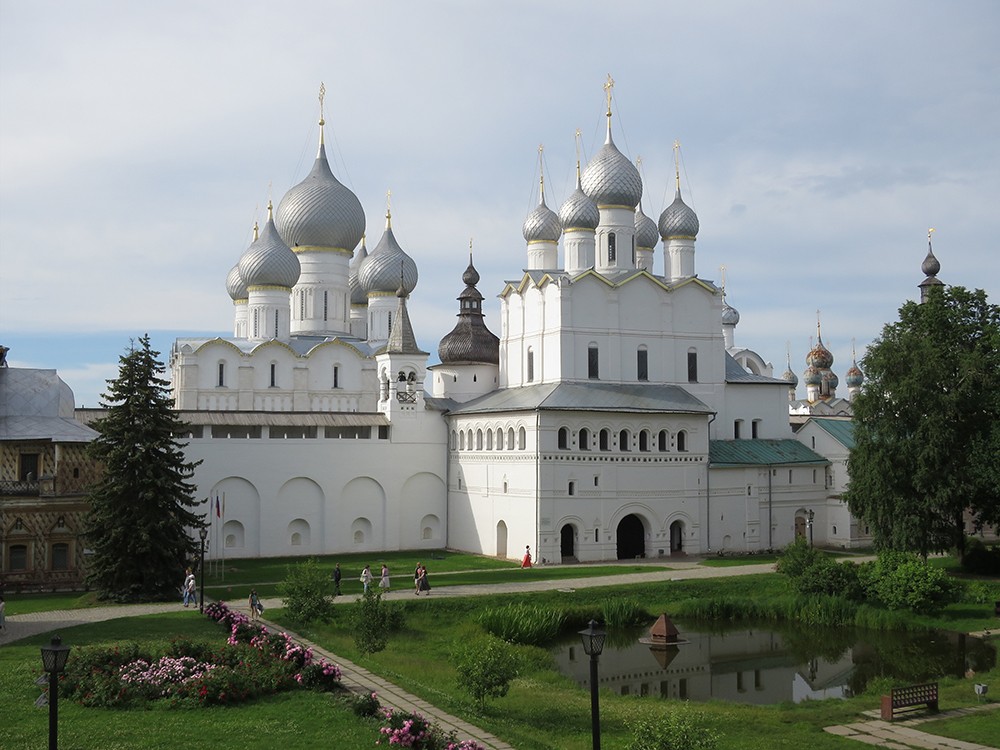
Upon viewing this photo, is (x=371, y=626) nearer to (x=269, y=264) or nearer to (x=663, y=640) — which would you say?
(x=663, y=640)

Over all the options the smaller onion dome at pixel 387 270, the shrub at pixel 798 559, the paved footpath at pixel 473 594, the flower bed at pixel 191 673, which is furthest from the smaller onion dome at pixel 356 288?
the flower bed at pixel 191 673

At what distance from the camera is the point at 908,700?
15.5m

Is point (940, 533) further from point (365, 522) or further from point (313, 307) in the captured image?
point (313, 307)

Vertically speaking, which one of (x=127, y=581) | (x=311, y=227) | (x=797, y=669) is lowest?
(x=797, y=669)

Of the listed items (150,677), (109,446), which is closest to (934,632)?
(150,677)

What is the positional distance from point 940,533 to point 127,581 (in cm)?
2097

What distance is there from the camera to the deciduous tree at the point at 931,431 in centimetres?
2780

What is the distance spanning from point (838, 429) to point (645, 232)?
1139 cm

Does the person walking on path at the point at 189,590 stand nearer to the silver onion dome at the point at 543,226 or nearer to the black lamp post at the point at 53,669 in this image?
the black lamp post at the point at 53,669

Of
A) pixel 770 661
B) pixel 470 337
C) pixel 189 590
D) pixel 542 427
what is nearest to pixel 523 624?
pixel 770 661

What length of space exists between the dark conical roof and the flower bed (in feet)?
76.5

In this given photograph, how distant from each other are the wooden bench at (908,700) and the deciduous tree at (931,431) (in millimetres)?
12789

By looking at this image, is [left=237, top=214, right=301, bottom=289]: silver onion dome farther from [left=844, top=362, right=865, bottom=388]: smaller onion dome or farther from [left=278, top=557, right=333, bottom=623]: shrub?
[left=844, top=362, right=865, bottom=388]: smaller onion dome

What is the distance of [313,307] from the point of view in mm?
44562
